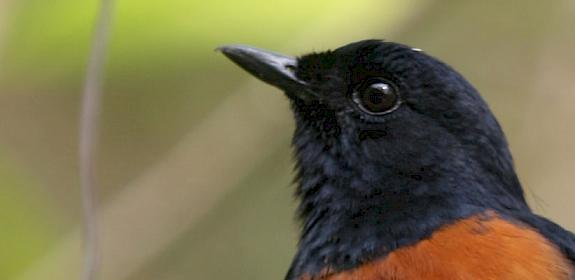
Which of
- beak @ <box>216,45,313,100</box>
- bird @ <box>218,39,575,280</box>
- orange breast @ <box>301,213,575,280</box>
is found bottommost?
orange breast @ <box>301,213,575,280</box>

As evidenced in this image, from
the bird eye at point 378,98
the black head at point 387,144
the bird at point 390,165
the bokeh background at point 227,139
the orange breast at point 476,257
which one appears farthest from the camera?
the bokeh background at point 227,139

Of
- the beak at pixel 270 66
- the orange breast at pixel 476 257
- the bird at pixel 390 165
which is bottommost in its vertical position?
the orange breast at pixel 476 257

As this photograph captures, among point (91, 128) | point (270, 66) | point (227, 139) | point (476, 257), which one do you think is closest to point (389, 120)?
point (270, 66)

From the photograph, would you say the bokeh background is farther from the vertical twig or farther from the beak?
the vertical twig

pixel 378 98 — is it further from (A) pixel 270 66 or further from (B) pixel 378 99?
(A) pixel 270 66

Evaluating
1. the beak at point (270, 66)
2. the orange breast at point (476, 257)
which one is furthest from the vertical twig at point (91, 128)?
the orange breast at point (476, 257)

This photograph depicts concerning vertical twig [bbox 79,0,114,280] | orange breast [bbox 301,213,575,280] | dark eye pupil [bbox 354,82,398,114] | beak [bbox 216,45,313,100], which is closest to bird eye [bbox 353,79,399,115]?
dark eye pupil [bbox 354,82,398,114]

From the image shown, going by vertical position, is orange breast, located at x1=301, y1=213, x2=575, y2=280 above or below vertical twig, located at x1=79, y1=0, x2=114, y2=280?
below

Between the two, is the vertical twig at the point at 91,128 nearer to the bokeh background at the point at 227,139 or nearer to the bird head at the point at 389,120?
the bird head at the point at 389,120
